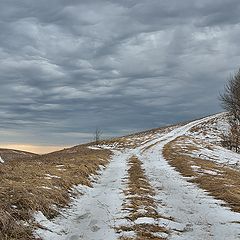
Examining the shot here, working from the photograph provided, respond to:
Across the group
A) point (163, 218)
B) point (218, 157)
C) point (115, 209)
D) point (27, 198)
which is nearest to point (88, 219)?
point (115, 209)

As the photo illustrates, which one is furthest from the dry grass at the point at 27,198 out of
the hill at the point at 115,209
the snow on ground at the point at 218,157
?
Result: the snow on ground at the point at 218,157

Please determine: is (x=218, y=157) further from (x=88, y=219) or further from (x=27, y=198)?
(x=27, y=198)

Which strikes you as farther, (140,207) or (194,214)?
(140,207)

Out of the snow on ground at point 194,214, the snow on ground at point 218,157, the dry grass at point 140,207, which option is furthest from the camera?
the snow on ground at point 218,157

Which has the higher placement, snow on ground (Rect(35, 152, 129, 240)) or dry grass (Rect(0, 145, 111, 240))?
dry grass (Rect(0, 145, 111, 240))

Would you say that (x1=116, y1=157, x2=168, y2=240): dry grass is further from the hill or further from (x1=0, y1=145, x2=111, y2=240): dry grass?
(x1=0, y1=145, x2=111, y2=240): dry grass

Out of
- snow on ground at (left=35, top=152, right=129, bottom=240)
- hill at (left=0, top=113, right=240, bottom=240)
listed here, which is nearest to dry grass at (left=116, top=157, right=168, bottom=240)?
hill at (left=0, top=113, right=240, bottom=240)

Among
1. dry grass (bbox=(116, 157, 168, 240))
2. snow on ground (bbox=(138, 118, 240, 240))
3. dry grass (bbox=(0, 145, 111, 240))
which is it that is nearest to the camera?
dry grass (bbox=(0, 145, 111, 240))

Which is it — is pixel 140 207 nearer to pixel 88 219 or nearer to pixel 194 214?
pixel 194 214

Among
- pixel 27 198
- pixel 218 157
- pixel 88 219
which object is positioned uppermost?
pixel 27 198

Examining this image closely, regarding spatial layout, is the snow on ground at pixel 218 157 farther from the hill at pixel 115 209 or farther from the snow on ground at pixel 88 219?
the snow on ground at pixel 88 219

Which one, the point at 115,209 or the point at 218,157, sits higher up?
the point at 115,209

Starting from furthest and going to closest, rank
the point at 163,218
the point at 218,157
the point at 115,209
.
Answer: the point at 218,157, the point at 115,209, the point at 163,218

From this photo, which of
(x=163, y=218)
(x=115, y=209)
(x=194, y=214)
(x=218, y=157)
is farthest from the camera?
(x=218, y=157)
